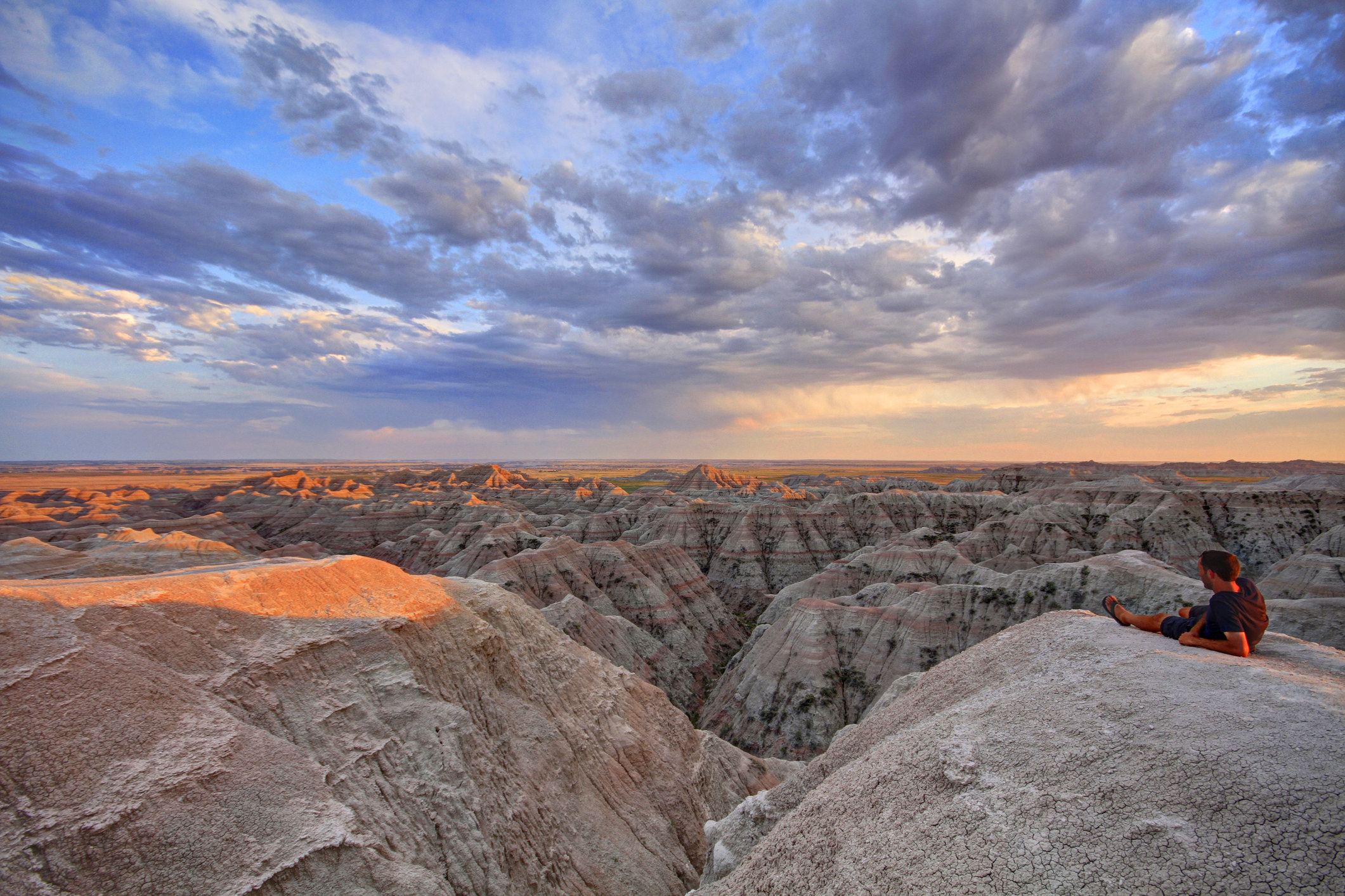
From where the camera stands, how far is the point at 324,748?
12.9 meters

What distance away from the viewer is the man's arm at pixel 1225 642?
7211 millimetres

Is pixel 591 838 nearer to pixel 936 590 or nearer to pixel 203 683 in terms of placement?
pixel 203 683

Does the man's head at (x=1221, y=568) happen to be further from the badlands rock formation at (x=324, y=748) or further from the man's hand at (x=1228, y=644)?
the badlands rock formation at (x=324, y=748)

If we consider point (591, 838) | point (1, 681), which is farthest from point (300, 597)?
point (591, 838)

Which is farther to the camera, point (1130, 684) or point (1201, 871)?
point (1130, 684)

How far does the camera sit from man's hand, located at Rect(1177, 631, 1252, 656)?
23.6 ft

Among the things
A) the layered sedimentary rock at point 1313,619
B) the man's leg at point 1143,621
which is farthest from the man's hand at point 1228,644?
the layered sedimentary rock at point 1313,619

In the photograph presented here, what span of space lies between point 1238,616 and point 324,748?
17394 millimetres

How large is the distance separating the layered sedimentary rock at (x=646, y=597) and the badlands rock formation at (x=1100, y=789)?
33064 millimetres

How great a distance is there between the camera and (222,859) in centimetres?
945

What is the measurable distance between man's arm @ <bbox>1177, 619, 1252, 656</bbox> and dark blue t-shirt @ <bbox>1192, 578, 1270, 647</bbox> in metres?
0.08

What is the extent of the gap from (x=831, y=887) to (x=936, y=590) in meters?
37.5

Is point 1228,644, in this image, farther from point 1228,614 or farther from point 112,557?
point 112,557

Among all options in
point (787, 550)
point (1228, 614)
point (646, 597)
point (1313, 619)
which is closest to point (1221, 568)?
point (1228, 614)
